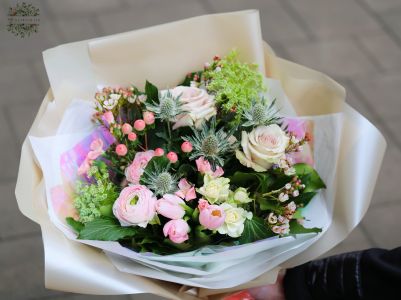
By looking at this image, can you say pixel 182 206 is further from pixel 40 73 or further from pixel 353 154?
pixel 40 73

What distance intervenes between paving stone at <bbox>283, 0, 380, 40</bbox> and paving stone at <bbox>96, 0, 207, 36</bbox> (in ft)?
1.64

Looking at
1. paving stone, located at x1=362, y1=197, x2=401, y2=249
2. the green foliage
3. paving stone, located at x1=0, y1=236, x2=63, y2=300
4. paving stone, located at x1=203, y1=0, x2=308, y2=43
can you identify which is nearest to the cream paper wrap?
the green foliage

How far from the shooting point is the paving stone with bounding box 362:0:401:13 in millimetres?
2908

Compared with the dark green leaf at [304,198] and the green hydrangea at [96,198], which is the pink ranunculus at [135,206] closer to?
the green hydrangea at [96,198]

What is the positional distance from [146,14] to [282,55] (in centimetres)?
65

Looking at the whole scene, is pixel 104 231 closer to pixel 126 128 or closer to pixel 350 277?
pixel 126 128

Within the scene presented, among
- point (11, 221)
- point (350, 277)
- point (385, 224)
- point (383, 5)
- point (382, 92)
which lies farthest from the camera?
point (383, 5)

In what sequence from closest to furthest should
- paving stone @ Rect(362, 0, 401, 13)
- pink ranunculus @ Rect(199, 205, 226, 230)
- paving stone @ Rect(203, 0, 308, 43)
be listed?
pink ranunculus @ Rect(199, 205, 226, 230)
paving stone @ Rect(203, 0, 308, 43)
paving stone @ Rect(362, 0, 401, 13)

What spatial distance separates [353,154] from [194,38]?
366 mm

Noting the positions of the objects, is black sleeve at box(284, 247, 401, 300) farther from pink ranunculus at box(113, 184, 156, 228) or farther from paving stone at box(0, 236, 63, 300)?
paving stone at box(0, 236, 63, 300)

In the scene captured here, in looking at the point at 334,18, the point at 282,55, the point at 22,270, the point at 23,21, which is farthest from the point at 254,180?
the point at 334,18

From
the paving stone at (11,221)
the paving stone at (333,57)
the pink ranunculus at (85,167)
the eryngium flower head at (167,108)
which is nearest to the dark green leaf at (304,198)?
the eryngium flower head at (167,108)

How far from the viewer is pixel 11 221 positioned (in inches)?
77.7

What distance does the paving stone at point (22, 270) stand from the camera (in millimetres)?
1826
